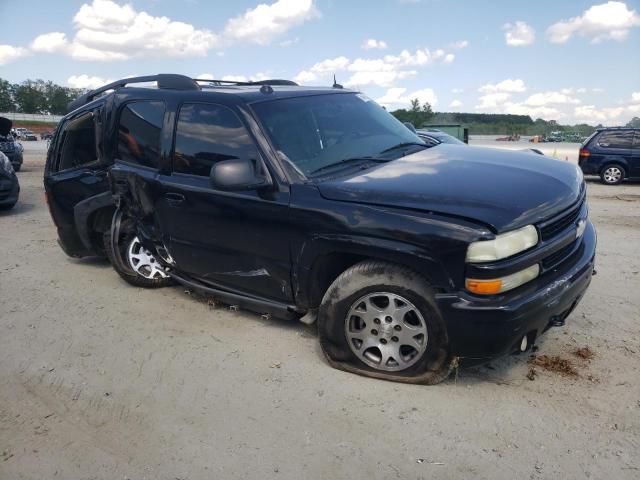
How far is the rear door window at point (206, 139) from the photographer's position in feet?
12.5

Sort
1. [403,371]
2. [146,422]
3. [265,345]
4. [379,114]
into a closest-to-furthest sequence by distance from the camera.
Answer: [146,422] → [403,371] → [265,345] → [379,114]

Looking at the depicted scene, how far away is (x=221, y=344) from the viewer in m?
4.02

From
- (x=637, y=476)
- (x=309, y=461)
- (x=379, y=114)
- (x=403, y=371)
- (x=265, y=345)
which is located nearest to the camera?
(x=637, y=476)

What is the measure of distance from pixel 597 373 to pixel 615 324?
2.96 ft

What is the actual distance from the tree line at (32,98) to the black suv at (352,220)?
101 meters

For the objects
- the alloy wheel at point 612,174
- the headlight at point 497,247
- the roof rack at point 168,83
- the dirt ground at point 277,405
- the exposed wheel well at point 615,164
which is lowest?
the dirt ground at point 277,405

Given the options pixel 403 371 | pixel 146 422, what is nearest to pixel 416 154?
pixel 403 371

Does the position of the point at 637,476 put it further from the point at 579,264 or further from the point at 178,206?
the point at 178,206

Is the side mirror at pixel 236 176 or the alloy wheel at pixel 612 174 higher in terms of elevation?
the side mirror at pixel 236 176

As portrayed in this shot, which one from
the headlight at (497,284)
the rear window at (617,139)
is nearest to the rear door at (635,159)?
the rear window at (617,139)

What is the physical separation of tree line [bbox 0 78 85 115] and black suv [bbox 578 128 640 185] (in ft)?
317

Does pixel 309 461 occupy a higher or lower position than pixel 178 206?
lower

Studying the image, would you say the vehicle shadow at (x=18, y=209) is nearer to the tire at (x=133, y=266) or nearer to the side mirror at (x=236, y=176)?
the tire at (x=133, y=266)

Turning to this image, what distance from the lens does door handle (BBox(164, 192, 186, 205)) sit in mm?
4113
